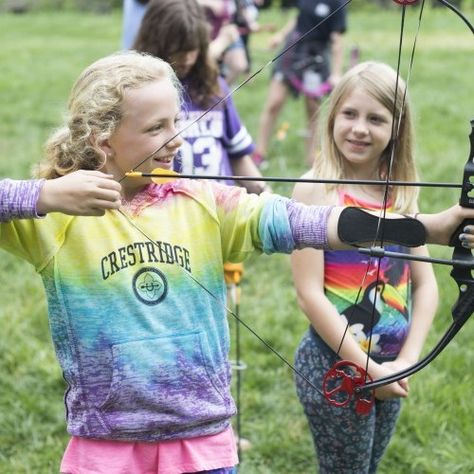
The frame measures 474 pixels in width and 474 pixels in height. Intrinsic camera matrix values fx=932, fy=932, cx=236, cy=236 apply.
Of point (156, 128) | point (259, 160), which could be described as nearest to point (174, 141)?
point (156, 128)

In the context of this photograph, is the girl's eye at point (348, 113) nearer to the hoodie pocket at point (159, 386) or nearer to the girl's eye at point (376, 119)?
the girl's eye at point (376, 119)

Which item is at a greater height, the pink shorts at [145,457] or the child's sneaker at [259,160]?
the child's sneaker at [259,160]

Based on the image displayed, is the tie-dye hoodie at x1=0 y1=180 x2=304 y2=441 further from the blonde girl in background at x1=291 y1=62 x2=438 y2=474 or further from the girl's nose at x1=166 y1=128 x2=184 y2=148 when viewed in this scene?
the blonde girl in background at x1=291 y1=62 x2=438 y2=474

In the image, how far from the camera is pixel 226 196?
175 cm

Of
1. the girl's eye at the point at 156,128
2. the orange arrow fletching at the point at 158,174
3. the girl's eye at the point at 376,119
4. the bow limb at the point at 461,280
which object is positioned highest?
the girl's eye at the point at 376,119

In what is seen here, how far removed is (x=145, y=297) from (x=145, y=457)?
0.99ft

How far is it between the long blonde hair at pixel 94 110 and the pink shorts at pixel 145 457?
52 cm

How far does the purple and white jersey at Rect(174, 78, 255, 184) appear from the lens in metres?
2.63

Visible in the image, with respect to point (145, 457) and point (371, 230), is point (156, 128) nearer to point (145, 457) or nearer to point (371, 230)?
point (371, 230)

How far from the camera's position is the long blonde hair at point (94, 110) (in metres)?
1.70

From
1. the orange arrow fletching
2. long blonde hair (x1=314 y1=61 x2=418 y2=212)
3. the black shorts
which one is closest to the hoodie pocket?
the orange arrow fletching

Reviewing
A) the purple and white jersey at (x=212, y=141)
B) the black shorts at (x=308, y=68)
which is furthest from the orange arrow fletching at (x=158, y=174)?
the black shorts at (x=308, y=68)

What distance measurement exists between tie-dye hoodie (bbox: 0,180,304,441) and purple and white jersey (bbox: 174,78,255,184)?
836 mm

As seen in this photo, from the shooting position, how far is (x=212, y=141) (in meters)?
2.68
